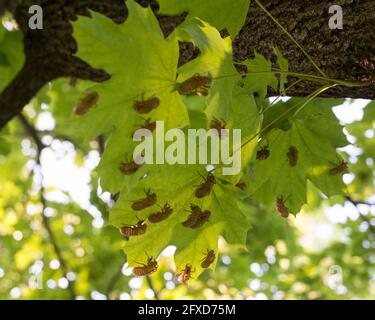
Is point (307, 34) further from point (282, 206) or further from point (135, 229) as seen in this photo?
point (135, 229)

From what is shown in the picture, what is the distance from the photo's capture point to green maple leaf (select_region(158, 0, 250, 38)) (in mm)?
1764

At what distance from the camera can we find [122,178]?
5.90 feet

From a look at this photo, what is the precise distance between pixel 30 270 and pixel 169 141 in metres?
4.85

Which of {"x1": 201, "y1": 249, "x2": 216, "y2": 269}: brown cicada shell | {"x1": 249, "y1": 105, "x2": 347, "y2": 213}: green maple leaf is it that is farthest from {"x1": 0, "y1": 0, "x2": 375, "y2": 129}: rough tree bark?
{"x1": 201, "y1": 249, "x2": 216, "y2": 269}: brown cicada shell

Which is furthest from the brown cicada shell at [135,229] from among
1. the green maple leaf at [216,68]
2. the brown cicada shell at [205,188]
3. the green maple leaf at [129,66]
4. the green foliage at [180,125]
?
the green maple leaf at [216,68]

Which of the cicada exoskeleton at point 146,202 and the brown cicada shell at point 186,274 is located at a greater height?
the cicada exoskeleton at point 146,202

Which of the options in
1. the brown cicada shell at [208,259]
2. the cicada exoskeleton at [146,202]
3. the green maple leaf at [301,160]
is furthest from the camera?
the green maple leaf at [301,160]

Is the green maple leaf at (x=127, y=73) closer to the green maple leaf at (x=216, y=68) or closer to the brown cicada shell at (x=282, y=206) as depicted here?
the green maple leaf at (x=216, y=68)

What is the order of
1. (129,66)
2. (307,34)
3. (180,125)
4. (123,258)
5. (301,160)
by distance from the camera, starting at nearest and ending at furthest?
(129,66) → (180,125) → (307,34) → (301,160) → (123,258)

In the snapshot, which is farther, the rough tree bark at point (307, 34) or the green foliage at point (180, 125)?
the rough tree bark at point (307, 34)

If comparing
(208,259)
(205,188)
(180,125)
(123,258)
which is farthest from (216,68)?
(123,258)

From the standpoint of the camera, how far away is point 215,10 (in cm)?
178

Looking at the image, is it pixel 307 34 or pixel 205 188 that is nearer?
pixel 205 188

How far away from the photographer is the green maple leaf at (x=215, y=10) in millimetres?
1764
